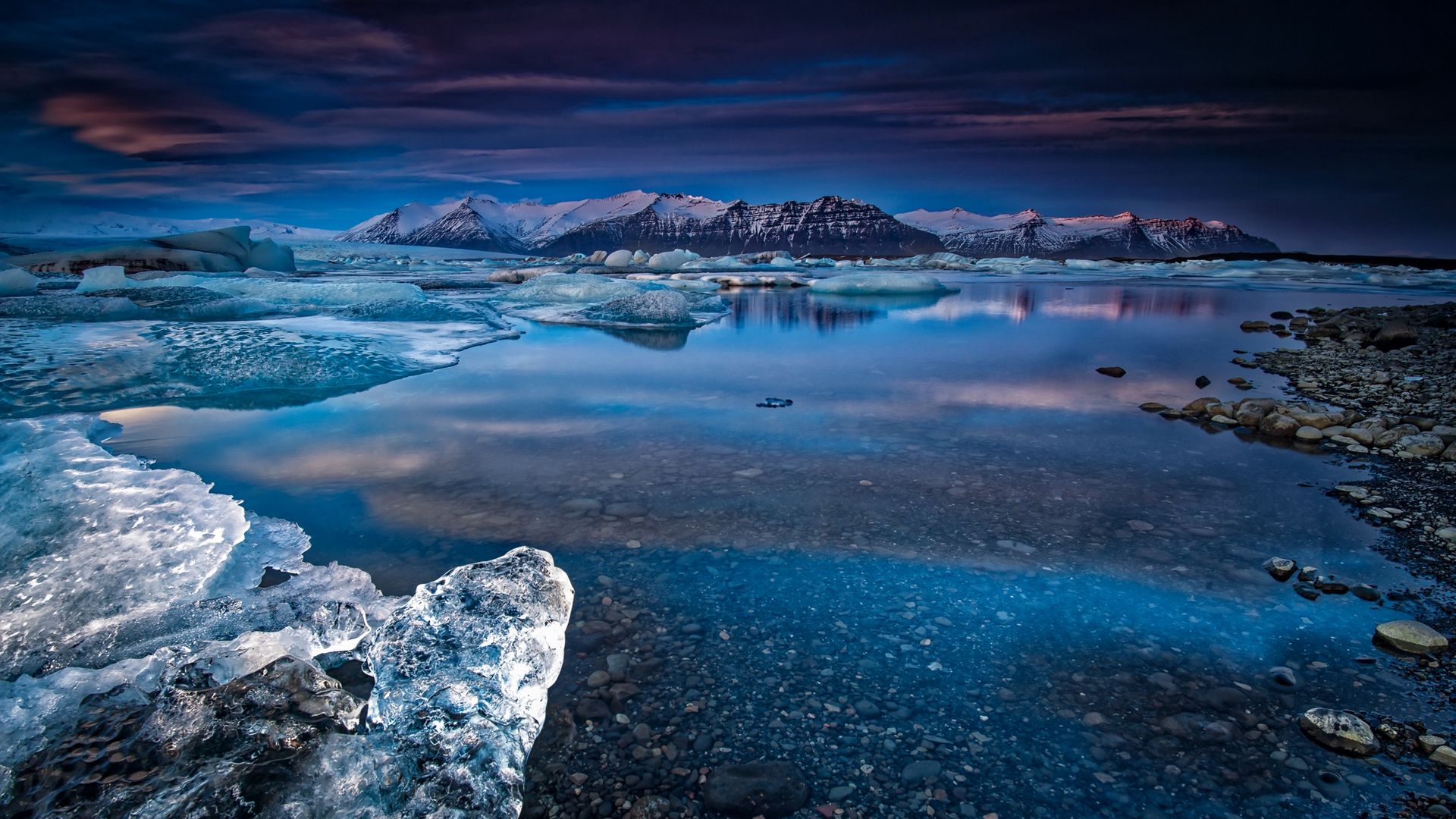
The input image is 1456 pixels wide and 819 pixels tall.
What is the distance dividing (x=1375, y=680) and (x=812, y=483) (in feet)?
7.80

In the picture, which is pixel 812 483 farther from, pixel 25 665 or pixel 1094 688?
pixel 25 665

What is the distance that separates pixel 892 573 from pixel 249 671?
7.41ft

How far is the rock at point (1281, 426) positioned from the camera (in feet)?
16.1

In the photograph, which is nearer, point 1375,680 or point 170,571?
point 1375,680

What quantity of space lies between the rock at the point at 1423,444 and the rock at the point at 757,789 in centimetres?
517

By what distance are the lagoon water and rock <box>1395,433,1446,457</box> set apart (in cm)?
61

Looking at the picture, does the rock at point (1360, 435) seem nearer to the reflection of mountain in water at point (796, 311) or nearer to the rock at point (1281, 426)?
the rock at point (1281, 426)

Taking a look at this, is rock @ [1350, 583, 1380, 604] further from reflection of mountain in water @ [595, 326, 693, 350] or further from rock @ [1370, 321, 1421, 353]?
rock @ [1370, 321, 1421, 353]

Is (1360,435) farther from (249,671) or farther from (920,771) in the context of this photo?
(249,671)

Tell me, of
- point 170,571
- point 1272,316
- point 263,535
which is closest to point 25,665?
point 170,571

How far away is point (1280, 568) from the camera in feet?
9.07

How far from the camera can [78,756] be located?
1.62 meters

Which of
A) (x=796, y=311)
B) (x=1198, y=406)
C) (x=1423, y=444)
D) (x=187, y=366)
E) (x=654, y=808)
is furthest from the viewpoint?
(x=796, y=311)

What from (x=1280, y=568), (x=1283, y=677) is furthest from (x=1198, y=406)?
(x=1283, y=677)
